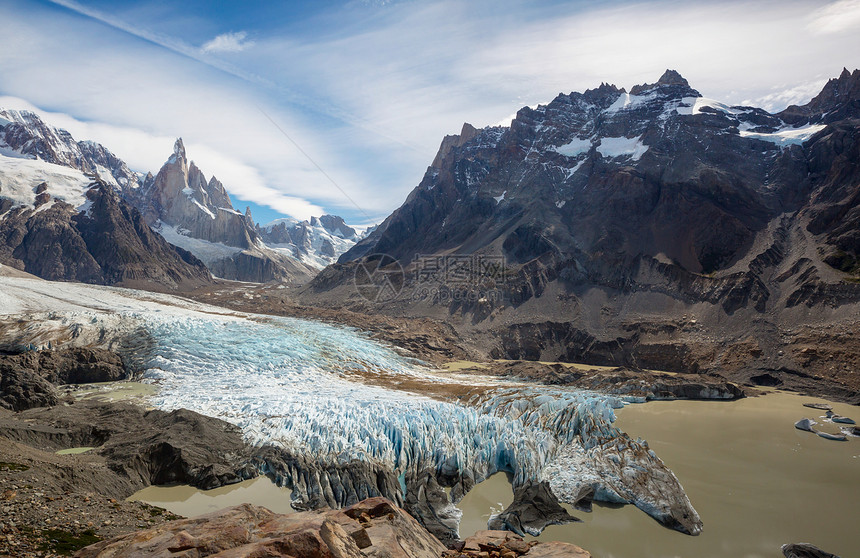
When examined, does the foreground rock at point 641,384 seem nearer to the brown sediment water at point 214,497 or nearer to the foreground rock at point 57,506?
the brown sediment water at point 214,497

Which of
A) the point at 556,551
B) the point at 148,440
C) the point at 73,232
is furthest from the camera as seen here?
the point at 73,232

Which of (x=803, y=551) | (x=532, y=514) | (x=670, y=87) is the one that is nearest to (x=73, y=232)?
(x=532, y=514)

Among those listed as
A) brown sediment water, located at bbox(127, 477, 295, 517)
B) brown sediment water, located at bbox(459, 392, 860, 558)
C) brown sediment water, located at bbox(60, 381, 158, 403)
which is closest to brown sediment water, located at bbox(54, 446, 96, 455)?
brown sediment water, located at bbox(127, 477, 295, 517)

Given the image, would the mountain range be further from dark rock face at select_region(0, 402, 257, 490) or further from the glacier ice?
dark rock face at select_region(0, 402, 257, 490)

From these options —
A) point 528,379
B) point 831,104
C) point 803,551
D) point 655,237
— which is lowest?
point 528,379

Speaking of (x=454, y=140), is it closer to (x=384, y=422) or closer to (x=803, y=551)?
(x=384, y=422)

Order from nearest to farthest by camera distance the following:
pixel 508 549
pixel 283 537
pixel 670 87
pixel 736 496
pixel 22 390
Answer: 1. pixel 283 537
2. pixel 508 549
3. pixel 736 496
4. pixel 22 390
5. pixel 670 87

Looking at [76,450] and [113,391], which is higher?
[76,450]

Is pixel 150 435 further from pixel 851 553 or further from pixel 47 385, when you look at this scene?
pixel 851 553
